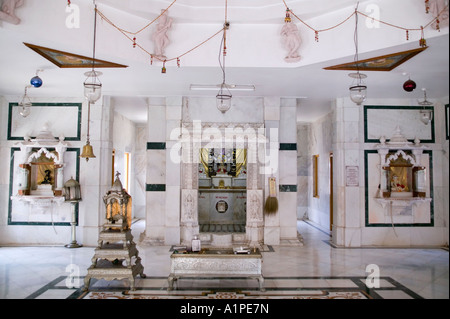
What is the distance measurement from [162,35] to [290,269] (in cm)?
447

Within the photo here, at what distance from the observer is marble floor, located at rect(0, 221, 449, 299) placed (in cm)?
478

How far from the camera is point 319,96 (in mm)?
7898

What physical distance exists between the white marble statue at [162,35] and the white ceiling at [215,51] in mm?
141

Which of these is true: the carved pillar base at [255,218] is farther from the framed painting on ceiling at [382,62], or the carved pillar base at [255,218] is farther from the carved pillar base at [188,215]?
the framed painting on ceiling at [382,62]

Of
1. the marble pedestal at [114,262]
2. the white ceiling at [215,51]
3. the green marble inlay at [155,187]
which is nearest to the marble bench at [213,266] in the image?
the marble pedestal at [114,262]

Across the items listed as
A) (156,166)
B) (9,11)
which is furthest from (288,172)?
(9,11)

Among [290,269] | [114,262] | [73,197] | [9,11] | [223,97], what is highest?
[9,11]

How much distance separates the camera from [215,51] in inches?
225

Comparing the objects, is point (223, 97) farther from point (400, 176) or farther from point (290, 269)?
point (400, 176)

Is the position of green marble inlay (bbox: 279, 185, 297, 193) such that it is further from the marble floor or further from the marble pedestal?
the marble pedestal

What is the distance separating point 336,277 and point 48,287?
14.1 feet

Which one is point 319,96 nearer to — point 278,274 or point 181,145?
point 181,145

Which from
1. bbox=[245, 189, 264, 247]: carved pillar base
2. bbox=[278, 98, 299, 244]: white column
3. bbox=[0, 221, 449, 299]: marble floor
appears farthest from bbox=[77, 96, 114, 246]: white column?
bbox=[278, 98, 299, 244]: white column

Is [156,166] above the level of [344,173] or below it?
above
